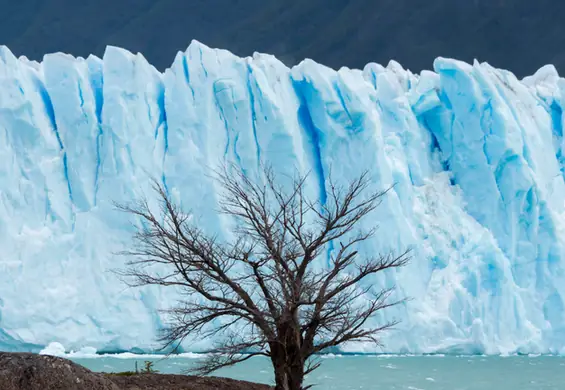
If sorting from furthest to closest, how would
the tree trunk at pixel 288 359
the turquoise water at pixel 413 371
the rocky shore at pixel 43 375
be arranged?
the turquoise water at pixel 413 371
the tree trunk at pixel 288 359
the rocky shore at pixel 43 375

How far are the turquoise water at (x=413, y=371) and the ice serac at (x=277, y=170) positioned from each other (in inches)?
20.7

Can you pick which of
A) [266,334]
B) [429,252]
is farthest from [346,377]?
[266,334]

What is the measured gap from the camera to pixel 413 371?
1519 cm

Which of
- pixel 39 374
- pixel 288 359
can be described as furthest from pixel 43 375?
pixel 288 359

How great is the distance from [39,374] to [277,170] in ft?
46.7

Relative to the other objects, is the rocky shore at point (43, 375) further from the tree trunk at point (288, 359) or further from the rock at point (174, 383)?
the tree trunk at point (288, 359)

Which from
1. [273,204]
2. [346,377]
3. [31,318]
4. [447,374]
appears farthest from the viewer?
[273,204]

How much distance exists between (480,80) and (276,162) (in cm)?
599

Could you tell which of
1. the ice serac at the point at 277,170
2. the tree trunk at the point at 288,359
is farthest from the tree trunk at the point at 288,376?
the ice serac at the point at 277,170

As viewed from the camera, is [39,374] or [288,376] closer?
[39,374]

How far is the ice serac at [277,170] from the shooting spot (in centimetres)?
1686

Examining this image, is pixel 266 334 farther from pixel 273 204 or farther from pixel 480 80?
pixel 480 80

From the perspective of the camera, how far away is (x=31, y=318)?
16.3 m

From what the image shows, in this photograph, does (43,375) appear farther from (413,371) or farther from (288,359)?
(413,371)
